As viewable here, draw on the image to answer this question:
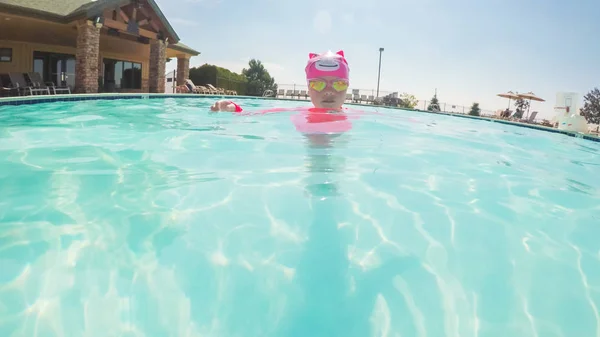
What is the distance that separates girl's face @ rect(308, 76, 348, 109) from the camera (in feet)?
26.0

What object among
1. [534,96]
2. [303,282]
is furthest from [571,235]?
[534,96]

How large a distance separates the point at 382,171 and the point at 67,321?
132 inches

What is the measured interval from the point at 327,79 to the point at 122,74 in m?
17.7

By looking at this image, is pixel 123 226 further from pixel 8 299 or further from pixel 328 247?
pixel 328 247

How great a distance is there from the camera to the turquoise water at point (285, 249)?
1880 millimetres

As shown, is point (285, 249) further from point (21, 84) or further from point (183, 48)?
point (183, 48)

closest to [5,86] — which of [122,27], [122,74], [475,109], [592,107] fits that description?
[122,27]

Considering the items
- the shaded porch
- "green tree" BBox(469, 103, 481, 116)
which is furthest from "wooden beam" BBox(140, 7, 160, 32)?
"green tree" BBox(469, 103, 481, 116)

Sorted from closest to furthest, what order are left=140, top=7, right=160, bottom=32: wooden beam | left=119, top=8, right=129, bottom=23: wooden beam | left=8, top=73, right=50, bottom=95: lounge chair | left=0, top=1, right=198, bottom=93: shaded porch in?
left=8, top=73, right=50, bottom=95: lounge chair, left=0, top=1, right=198, bottom=93: shaded porch, left=119, top=8, right=129, bottom=23: wooden beam, left=140, top=7, right=160, bottom=32: wooden beam

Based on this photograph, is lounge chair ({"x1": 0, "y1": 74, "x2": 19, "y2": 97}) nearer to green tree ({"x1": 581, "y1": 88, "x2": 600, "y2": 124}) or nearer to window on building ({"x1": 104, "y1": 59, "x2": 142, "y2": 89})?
window on building ({"x1": 104, "y1": 59, "x2": 142, "y2": 89})

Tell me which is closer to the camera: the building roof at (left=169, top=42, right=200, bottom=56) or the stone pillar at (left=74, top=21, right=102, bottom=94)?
the stone pillar at (left=74, top=21, right=102, bottom=94)

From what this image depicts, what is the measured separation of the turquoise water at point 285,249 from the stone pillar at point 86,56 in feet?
38.6

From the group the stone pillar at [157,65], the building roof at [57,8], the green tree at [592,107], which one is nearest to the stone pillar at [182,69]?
the stone pillar at [157,65]

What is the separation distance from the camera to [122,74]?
2189cm
